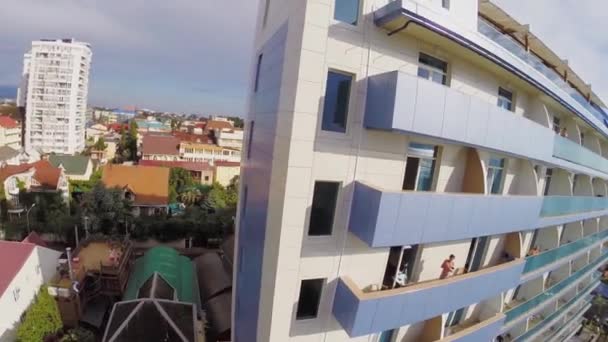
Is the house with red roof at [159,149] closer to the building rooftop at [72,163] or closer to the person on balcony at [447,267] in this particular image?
the building rooftop at [72,163]

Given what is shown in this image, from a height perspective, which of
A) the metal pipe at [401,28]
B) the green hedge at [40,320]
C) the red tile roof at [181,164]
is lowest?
the green hedge at [40,320]

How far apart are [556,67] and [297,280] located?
41.2 ft

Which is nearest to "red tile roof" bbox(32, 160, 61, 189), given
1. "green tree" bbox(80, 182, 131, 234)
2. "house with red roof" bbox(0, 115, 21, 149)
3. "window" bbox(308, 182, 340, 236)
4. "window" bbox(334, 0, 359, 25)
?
"green tree" bbox(80, 182, 131, 234)

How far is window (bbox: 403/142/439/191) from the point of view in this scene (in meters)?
6.78

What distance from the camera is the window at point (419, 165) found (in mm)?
6777

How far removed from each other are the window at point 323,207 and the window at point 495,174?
5278 millimetres

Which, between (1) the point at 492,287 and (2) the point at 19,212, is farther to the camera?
(2) the point at 19,212

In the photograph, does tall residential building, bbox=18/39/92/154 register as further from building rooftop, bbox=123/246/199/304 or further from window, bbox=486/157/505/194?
window, bbox=486/157/505/194

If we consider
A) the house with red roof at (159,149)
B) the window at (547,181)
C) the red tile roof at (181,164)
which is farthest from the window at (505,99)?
the house with red roof at (159,149)

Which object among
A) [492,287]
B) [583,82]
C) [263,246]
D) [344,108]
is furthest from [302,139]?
[583,82]

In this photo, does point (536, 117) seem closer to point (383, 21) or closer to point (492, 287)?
point (492, 287)

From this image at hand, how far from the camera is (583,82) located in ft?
43.7

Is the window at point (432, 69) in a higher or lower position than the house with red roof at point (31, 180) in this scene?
higher

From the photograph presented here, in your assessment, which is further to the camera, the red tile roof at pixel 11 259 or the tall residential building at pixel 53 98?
the tall residential building at pixel 53 98
